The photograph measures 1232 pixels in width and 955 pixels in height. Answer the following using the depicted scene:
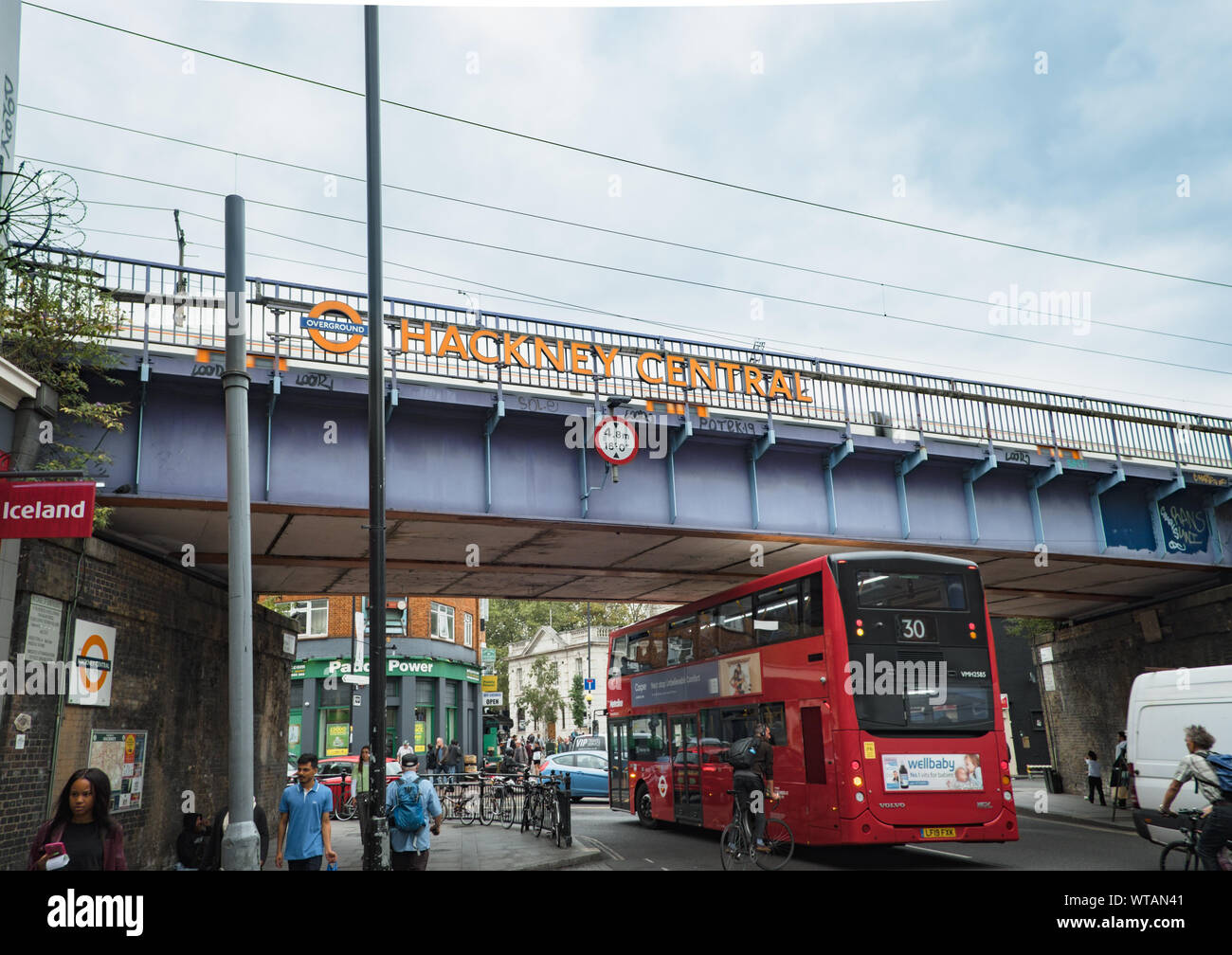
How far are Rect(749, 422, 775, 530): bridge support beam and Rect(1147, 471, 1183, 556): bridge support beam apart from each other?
399 inches

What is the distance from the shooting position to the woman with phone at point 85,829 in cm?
666

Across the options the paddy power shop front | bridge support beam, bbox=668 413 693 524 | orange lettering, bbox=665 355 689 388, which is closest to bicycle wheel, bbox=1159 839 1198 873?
bridge support beam, bbox=668 413 693 524

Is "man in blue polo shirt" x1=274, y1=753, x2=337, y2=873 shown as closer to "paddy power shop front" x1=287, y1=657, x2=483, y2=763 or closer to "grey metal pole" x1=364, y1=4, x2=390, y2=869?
"grey metal pole" x1=364, y1=4, x2=390, y2=869

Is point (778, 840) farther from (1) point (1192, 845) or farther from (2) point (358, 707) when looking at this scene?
(2) point (358, 707)

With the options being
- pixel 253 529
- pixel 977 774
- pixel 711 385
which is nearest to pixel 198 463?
pixel 253 529

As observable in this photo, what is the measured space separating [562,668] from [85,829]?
8475 centimetres

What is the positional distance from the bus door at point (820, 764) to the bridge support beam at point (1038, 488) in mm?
10036

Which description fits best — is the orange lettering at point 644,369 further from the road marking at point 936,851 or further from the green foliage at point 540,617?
the green foliage at point 540,617

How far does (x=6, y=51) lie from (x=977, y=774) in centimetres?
1568

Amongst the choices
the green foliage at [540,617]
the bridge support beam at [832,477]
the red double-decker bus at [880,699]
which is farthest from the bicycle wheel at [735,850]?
the green foliage at [540,617]

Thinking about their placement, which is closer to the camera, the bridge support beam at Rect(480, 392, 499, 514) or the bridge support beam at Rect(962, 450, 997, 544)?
the bridge support beam at Rect(480, 392, 499, 514)

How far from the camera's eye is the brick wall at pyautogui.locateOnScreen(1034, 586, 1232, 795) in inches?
978
